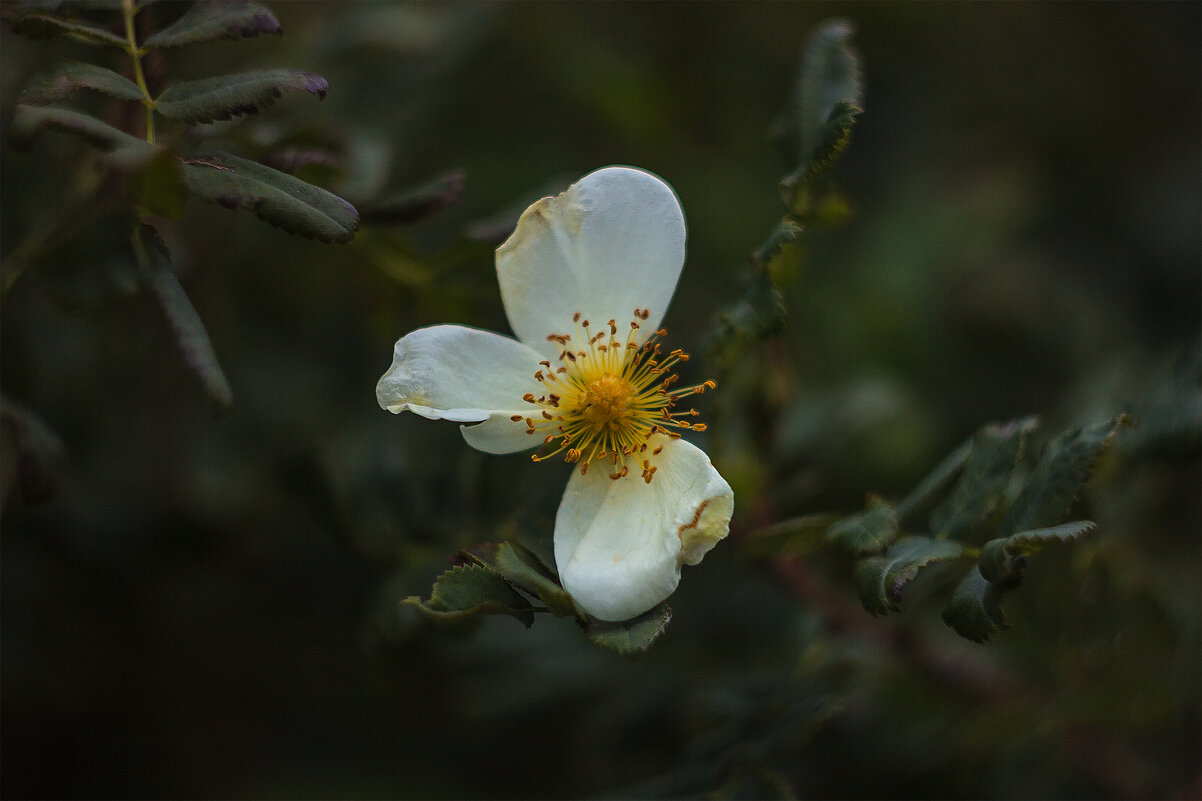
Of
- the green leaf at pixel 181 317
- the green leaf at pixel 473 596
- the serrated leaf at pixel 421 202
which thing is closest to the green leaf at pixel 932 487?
the green leaf at pixel 473 596

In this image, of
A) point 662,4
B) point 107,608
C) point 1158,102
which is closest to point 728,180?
point 662,4

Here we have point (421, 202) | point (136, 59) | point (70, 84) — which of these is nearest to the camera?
point (70, 84)

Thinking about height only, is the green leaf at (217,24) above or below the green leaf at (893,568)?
above

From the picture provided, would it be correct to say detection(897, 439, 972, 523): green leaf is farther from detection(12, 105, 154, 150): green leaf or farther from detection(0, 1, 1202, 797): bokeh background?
detection(12, 105, 154, 150): green leaf

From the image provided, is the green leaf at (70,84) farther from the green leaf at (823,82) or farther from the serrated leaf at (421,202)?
the green leaf at (823,82)

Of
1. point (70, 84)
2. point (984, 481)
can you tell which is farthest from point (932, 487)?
point (70, 84)

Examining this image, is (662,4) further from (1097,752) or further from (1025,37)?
(1097,752)

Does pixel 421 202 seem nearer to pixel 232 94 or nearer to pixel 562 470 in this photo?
pixel 232 94
